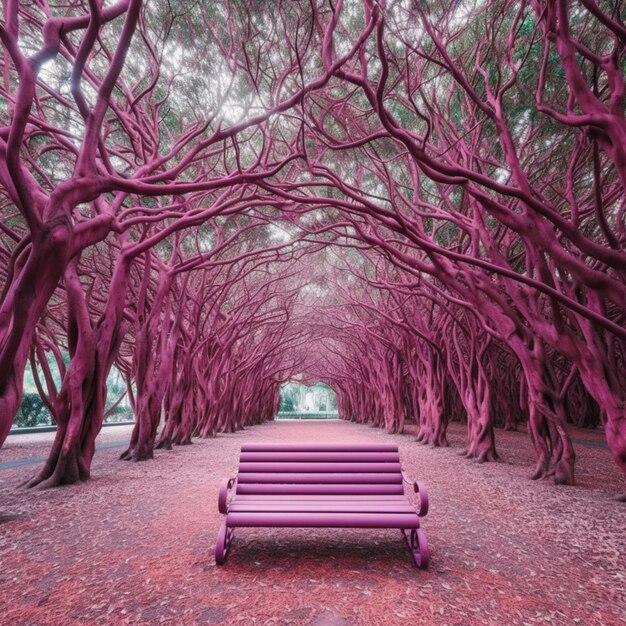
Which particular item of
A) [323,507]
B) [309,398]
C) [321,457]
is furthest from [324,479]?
[309,398]

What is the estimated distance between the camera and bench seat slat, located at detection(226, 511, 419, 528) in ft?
9.09

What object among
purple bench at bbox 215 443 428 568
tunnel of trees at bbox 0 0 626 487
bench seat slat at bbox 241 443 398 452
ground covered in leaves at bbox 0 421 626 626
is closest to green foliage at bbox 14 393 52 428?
tunnel of trees at bbox 0 0 626 487

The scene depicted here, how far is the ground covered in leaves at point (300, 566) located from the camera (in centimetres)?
233

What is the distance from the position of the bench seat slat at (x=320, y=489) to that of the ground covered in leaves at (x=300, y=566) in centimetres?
46

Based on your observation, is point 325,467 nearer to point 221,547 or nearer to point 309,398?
point 221,547

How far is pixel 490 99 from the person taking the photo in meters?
5.34

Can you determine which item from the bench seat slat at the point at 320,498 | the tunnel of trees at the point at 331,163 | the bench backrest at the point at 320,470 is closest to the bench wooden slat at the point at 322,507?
the bench seat slat at the point at 320,498

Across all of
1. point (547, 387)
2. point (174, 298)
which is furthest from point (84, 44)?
point (174, 298)

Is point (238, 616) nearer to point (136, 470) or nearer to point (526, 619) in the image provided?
point (526, 619)

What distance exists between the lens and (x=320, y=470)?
3.42 m

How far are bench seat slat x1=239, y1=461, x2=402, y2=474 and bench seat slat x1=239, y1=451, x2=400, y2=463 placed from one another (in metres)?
0.03

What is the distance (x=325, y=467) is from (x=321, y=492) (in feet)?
0.68

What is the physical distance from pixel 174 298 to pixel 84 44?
813 centimetres

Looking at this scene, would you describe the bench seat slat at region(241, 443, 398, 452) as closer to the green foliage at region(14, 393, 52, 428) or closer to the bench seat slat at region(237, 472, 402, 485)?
the bench seat slat at region(237, 472, 402, 485)
